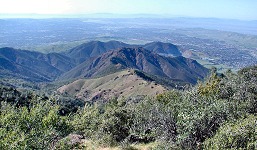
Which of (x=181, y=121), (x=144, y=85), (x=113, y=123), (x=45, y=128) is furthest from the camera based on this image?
(x=144, y=85)

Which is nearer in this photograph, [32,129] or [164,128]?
[32,129]

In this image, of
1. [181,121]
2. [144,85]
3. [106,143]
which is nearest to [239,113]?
[181,121]

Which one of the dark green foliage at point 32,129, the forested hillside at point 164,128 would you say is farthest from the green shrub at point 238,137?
the dark green foliage at point 32,129

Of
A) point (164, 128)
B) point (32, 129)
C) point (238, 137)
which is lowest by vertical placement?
point (164, 128)

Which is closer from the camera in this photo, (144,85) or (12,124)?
(12,124)

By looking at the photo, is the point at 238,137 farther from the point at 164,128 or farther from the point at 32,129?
the point at 32,129

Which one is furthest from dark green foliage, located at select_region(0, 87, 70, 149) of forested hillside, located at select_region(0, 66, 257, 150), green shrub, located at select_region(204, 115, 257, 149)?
green shrub, located at select_region(204, 115, 257, 149)

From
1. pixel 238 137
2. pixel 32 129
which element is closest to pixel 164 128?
pixel 238 137

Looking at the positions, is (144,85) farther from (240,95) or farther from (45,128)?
(45,128)

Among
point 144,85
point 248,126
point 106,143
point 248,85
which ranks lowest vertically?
point 144,85

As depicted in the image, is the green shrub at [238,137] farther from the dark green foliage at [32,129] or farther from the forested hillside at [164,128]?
the dark green foliage at [32,129]

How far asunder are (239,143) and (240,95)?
47.9ft

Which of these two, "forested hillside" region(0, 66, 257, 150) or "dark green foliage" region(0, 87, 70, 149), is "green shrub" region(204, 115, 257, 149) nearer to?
"forested hillside" region(0, 66, 257, 150)

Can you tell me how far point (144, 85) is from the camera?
177 m
